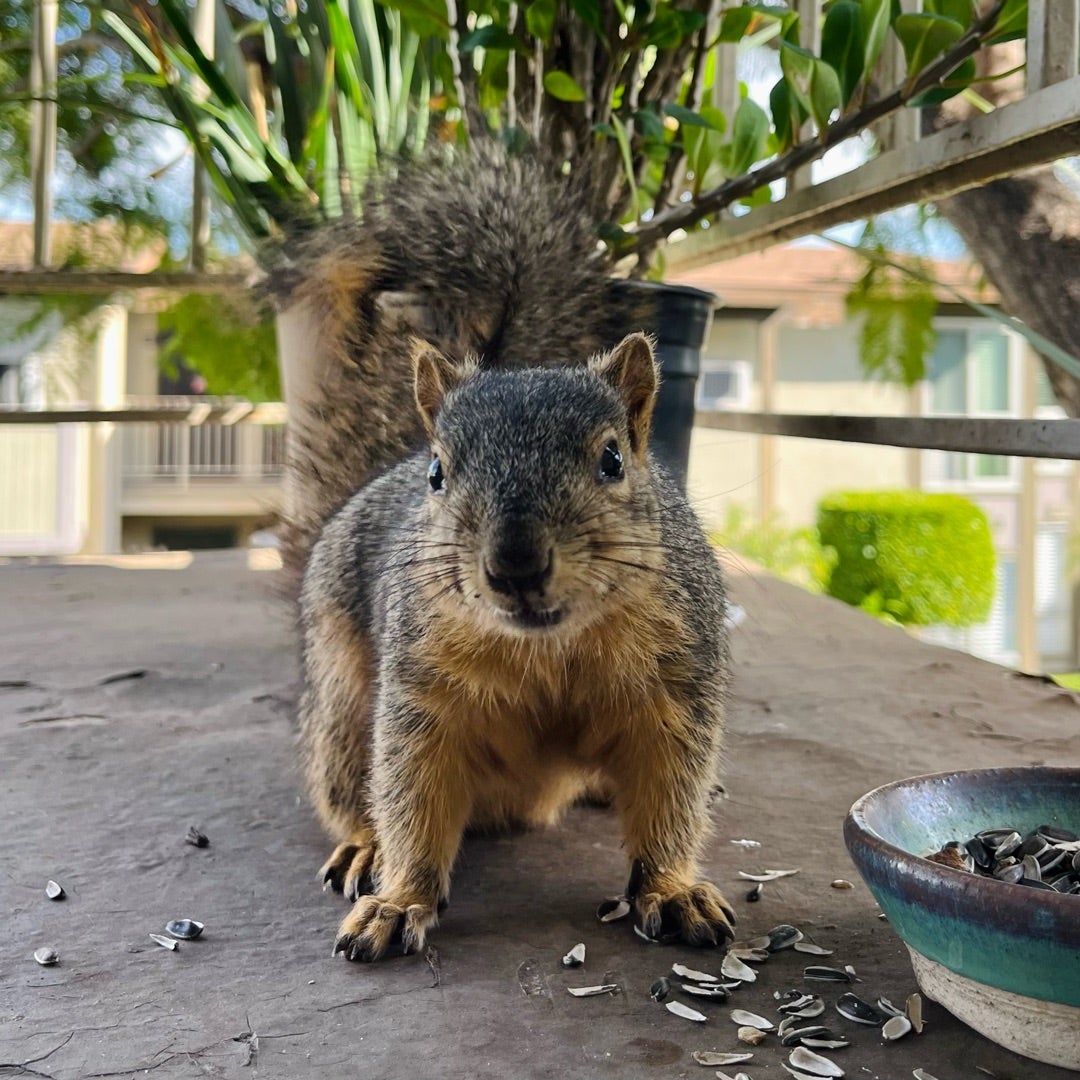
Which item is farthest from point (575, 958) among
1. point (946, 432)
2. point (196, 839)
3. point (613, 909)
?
point (946, 432)

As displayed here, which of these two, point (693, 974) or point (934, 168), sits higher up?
point (934, 168)

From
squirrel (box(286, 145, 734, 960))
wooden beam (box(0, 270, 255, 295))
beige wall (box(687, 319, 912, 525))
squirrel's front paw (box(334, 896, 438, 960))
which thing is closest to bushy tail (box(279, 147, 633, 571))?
squirrel (box(286, 145, 734, 960))

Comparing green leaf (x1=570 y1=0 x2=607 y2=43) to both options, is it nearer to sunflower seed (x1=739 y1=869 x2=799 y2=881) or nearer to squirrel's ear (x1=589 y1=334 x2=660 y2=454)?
squirrel's ear (x1=589 y1=334 x2=660 y2=454)

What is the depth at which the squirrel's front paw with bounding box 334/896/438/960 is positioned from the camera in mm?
1778

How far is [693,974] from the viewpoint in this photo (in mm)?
1681

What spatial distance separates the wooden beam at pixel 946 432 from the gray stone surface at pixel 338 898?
2.49 feet

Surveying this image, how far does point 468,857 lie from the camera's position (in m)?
2.27

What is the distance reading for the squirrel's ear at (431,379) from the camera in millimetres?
2104

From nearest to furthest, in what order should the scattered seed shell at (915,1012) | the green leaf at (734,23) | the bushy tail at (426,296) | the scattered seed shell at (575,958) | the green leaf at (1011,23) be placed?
the scattered seed shell at (915,1012), the scattered seed shell at (575,958), the green leaf at (1011,23), the bushy tail at (426,296), the green leaf at (734,23)

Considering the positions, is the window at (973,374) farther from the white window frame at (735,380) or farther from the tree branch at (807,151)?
the tree branch at (807,151)

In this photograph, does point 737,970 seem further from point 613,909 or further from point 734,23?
point 734,23

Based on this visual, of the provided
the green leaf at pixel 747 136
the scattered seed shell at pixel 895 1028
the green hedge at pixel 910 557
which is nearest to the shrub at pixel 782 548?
the green hedge at pixel 910 557

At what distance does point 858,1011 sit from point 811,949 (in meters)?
0.23

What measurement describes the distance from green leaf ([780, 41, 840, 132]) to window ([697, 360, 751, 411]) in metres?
10.4
